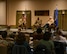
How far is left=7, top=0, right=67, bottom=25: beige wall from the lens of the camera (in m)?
14.1

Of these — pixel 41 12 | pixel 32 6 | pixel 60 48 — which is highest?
pixel 32 6

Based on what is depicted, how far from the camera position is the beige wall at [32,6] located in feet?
46.3

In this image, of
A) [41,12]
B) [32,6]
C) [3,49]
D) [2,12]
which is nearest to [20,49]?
[3,49]

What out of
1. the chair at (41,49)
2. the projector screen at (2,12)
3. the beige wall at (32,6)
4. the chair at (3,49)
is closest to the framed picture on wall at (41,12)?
the beige wall at (32,6)

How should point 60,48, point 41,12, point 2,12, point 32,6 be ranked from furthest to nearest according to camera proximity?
point 2,12 → point 32,6 → point 41,12 → point 60,48

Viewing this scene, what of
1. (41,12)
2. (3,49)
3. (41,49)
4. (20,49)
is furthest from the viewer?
(41,12)

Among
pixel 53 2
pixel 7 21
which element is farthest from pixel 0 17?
pixel 53 2

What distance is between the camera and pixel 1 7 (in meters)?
15.1

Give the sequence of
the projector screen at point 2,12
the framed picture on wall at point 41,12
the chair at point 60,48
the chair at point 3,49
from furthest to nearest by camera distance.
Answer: the projector screen at point 2,12
the framed picture on wall at point 41,12
the chair at point 60,48
the chair at point 3,49

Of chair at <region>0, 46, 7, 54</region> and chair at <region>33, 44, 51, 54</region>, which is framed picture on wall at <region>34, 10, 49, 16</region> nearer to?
chair at <region>0, 46, 7, 54</region>

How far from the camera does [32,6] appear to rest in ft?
48.1

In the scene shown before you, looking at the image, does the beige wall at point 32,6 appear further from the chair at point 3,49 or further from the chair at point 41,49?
the chair at point 41,49

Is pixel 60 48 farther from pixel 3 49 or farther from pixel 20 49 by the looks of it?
pixel 3 49

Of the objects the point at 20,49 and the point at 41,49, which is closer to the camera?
the point at 41,49
